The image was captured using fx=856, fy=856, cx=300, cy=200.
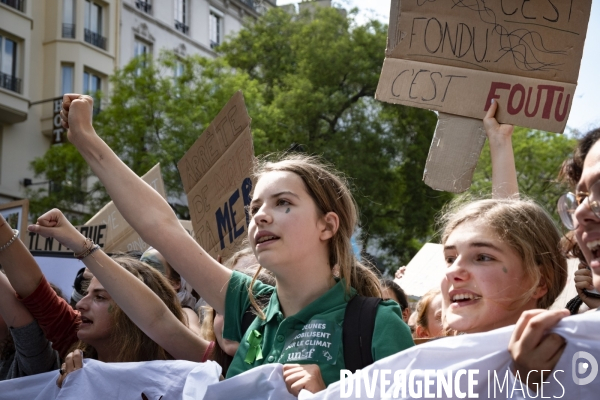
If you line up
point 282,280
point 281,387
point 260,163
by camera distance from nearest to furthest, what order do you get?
point 281,387
point 282,280
point 260,163

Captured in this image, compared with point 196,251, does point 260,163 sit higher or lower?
higher

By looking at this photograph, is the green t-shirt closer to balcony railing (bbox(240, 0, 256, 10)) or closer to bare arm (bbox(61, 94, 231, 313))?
bare arm (bbox(61, 94, 231, 313))

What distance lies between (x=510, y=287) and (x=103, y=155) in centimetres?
133

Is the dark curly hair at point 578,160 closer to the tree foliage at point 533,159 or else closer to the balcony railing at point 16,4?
the balcony railing at point 16,4

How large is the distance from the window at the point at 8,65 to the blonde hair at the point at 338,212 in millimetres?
22100

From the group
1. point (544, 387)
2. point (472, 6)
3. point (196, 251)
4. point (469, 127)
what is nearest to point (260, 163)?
point (196, 251)

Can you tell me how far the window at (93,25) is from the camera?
25641 mm

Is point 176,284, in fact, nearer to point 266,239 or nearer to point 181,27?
point 266,239

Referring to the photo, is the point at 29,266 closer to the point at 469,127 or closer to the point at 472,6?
the point at 469,127

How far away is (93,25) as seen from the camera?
26000 millimetres

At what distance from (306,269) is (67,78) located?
77.8 feet

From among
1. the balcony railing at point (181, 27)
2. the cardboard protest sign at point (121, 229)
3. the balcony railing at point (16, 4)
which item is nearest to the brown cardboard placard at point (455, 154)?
the cardboard protest sign at point (121, 229)

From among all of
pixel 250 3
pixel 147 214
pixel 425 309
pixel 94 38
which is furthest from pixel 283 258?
pixel 250 3

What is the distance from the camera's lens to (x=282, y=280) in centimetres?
255
